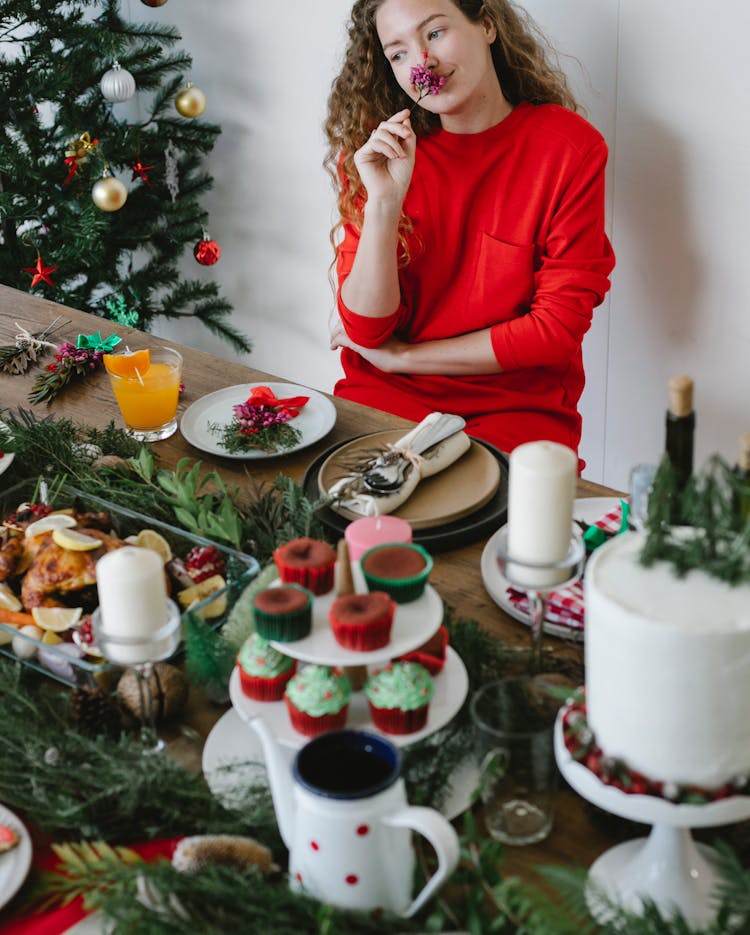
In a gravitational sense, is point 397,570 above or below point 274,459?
above

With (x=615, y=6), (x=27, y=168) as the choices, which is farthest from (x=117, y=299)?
(x=615, y=6)

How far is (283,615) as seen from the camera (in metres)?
0.90

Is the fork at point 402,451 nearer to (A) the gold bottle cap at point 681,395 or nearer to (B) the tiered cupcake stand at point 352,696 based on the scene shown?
(B) the tiered cupcake stand at point 352,696

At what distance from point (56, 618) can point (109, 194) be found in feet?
5.69

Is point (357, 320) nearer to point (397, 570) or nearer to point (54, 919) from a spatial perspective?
point (397, 570)

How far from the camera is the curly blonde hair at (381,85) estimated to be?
7.06 feet

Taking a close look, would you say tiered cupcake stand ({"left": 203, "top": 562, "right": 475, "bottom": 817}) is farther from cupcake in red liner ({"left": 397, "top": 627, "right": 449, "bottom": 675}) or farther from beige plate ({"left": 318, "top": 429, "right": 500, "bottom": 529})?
beige plate ({"left": 318, "top": 429, "right": 500, "bottom": 529})

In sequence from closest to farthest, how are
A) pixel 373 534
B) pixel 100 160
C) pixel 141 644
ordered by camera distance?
pixel 141 644, pixel 373 534, pixel 100 160

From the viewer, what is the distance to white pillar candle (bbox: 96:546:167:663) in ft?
3.09

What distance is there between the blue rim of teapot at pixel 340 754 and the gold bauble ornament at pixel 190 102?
2388mm

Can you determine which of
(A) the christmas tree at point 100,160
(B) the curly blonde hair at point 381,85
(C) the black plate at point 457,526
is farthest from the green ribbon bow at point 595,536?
(A) the christmas tree at point 100,160

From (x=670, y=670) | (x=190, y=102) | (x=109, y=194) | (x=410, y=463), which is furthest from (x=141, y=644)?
(x=190, y=102)

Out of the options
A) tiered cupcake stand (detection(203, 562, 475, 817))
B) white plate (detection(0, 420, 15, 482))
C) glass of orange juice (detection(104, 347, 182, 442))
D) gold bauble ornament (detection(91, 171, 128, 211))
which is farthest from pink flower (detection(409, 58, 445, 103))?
tiered cupcake stand (detection(203, 562, 475, 817))

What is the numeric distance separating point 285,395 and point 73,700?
816mm
